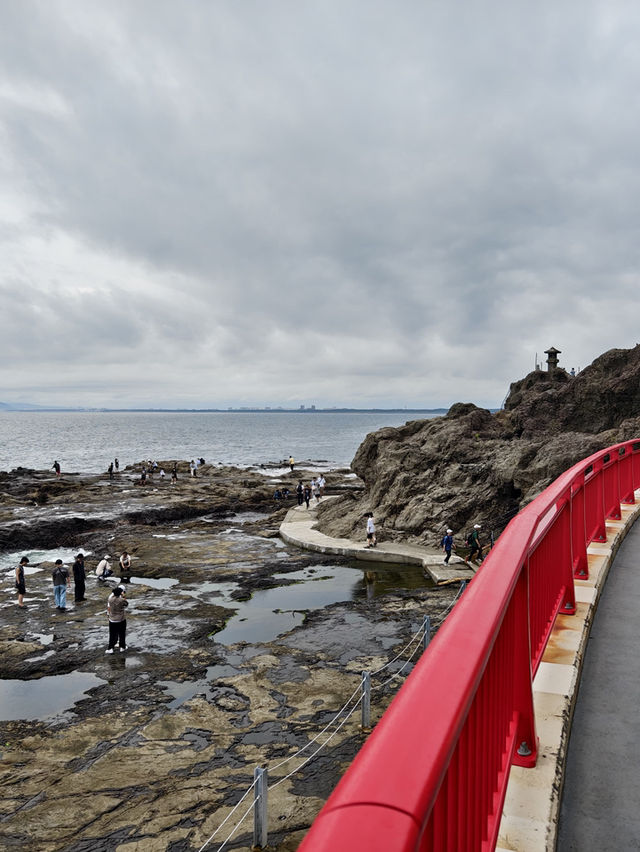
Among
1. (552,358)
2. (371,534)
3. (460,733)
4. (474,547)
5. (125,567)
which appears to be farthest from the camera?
(552,358)

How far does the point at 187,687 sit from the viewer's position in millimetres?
13094

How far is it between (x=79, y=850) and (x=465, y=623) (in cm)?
857

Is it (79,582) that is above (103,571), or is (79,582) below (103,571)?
above

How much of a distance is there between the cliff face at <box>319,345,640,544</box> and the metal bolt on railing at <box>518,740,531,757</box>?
21.2 metres

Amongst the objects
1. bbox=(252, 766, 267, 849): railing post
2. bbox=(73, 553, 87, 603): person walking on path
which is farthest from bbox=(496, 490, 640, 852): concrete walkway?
bbox=(73, 553, 87, 603): person walking on path

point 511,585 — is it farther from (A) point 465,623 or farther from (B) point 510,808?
(B) point 510,808

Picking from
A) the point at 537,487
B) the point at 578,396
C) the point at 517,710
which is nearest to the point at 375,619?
the point at 537,487

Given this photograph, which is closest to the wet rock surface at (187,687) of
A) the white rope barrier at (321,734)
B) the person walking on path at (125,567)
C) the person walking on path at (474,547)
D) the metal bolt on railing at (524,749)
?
the white rope barrier at (321,734)

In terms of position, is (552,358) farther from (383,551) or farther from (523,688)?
(523,688)

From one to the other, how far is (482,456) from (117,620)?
1976 centimetres

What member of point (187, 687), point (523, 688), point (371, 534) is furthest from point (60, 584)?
point (523, 688)

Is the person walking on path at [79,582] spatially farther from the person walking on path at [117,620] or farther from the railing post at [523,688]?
the railing post at [523,688]

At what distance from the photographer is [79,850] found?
25.0 ft

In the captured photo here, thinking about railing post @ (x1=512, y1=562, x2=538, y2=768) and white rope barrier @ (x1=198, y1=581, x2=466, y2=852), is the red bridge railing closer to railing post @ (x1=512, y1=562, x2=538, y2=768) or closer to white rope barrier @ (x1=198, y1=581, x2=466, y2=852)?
railing post @ (x1=512, y1=562, x2=538, y2=768)
